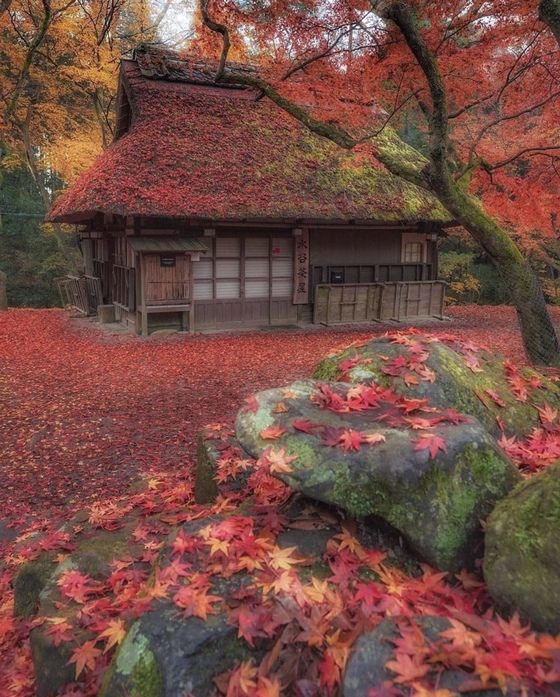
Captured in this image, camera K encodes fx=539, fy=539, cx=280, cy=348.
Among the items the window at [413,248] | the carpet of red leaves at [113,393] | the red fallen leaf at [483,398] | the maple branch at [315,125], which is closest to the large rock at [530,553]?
the red fallen leaf at [483,398]

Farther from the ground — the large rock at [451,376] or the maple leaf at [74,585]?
the large rock at [451,376]

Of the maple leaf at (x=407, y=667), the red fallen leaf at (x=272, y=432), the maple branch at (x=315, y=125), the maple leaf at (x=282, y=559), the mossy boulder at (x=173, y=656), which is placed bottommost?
the mossy boulder at (x=173, y=656)

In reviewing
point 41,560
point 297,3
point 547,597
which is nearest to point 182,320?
point 297,3

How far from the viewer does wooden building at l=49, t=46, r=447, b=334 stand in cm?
1240

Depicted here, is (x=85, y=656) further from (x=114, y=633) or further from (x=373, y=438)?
(x=373, y=438)

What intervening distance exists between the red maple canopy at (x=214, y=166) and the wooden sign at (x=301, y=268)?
126 centimetres

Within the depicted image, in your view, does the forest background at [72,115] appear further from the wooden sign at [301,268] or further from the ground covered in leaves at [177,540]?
the ground covered in leaves at [177,540]

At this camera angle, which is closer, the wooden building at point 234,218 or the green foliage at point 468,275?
the wooden building at point 234,218

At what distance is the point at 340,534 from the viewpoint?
9.48 ft

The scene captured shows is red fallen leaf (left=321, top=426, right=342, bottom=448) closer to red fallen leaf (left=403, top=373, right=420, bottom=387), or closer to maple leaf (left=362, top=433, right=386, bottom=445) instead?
maple leaf (left=362, top=433, right=386, bottom=445)

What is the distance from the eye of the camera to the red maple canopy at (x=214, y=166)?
12.0 meters

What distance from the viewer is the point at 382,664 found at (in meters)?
1.99

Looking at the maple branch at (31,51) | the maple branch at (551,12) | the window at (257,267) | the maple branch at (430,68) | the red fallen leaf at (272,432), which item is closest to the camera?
the red fallen leaf at (272,432)

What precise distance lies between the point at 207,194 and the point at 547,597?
11541 mm
